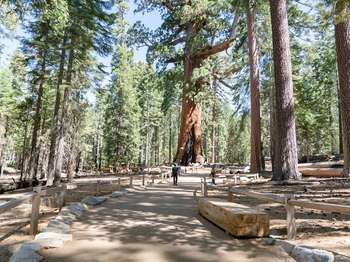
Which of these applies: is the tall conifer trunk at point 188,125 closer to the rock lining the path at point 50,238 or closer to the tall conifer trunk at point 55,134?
the tall conifer trunk at point 55,134

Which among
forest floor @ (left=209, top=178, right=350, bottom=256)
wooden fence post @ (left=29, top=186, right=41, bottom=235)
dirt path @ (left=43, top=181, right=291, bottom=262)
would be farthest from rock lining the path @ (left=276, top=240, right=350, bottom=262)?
wooden fence post @ (left=29, top=186, right=41, bottom=235)

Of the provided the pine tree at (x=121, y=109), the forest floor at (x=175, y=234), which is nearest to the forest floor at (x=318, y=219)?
the forest floor at (x=175, y=234)

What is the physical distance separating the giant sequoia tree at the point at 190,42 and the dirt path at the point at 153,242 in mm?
22742

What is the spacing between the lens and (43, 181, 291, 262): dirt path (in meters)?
5.47

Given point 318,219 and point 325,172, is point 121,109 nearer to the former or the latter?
point 325,172

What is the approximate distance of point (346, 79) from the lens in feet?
41.3

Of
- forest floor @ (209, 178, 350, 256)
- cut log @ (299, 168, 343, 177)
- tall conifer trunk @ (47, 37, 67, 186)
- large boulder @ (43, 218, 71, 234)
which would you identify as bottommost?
large boulder @ (43, 218, 71, 234)

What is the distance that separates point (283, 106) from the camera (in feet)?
45.0

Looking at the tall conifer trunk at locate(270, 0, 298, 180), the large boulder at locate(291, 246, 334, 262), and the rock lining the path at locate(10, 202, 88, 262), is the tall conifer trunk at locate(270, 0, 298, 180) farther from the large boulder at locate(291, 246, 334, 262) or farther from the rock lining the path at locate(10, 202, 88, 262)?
the large boulder at locate(291, 246, 334, 262)

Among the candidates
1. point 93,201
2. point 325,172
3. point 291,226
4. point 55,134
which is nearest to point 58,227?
point 93,201

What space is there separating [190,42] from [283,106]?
64.1 ft

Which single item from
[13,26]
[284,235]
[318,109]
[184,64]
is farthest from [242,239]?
[318,109]

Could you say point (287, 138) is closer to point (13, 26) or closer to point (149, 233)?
point (149, 233)

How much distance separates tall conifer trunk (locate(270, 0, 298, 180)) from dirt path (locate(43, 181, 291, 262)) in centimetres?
539
